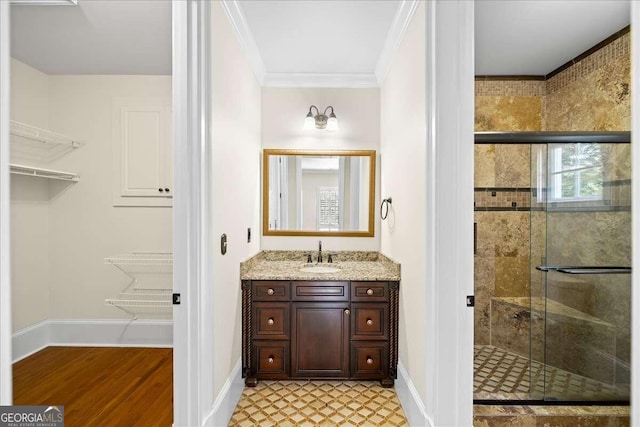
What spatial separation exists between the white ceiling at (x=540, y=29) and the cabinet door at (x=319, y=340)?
224 centimetres

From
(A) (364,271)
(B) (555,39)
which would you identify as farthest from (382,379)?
(B) (555,39)

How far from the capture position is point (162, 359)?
2.90 meters

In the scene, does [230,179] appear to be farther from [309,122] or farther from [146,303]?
[146,303]

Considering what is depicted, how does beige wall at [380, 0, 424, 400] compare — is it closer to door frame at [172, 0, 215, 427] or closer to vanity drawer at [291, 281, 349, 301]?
vanity drawer at [291, 281, 349, 301]

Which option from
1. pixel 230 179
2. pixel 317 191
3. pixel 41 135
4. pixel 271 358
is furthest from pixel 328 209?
pixel 41 135

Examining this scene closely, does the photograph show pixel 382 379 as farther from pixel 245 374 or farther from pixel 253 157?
pixel 253 157

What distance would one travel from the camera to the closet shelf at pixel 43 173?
8.42ft

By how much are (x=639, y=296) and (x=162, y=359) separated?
10.5 feet

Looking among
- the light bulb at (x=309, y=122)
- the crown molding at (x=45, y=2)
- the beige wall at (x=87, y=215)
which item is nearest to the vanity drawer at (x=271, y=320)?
the beige wall at (x=87, y=215)

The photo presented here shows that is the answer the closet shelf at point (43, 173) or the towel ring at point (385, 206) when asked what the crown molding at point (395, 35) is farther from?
the closet shelf at point (43, 173)

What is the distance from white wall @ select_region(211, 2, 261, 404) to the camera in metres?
1.84

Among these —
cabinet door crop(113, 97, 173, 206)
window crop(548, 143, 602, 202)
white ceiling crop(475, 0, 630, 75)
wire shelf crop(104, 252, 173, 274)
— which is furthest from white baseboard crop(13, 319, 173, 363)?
white ceiling crop(475, 0, 630, 75)

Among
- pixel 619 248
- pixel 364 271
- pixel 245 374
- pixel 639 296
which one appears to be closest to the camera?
pixel 639 296

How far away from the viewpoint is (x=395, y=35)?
2.29 meters
